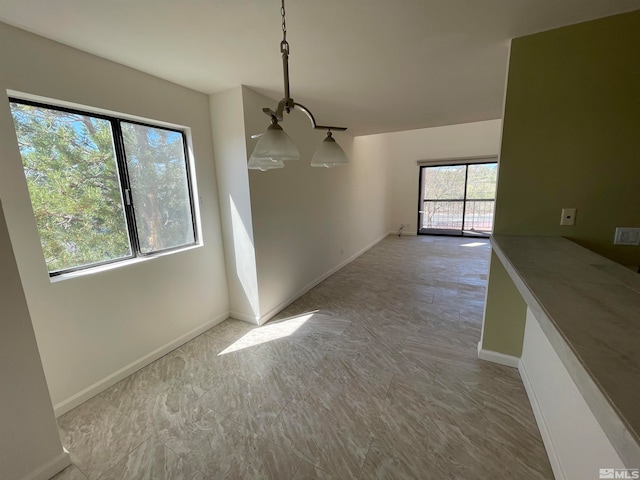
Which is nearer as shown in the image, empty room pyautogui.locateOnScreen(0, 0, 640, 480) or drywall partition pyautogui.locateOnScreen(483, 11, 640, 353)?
empty room pyautogui.locateOnScreen(0, 0, 640, 480)

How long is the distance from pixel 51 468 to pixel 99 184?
69.0 inches

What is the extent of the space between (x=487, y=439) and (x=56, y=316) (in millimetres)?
2824

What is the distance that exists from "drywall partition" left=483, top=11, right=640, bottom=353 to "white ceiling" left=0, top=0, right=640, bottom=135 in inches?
6.2

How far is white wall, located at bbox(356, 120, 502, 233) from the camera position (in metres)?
6.65

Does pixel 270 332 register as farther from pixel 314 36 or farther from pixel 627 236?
pixel 627 236

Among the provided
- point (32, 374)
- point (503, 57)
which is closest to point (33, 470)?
point (32, 374)

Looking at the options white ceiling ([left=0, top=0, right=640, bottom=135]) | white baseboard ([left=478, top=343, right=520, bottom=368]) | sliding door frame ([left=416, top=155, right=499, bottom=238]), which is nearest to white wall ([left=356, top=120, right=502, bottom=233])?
sliding door frame ([left=416, top=155, right=499, bottom=238])

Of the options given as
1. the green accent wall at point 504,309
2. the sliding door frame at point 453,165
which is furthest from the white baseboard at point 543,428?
the sliding door frame at point 453,165

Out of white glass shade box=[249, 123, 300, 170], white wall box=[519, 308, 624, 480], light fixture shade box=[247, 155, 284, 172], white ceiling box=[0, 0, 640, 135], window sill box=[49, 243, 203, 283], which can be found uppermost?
white ceiling box=[0, 0, 640, 135]

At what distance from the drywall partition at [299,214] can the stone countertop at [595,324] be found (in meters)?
2.19

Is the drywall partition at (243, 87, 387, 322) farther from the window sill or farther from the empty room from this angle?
the window sill

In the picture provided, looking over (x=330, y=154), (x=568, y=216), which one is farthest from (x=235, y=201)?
(x=568, y=216)

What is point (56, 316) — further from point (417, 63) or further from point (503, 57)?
point (503, 57)

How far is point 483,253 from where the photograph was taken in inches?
217
